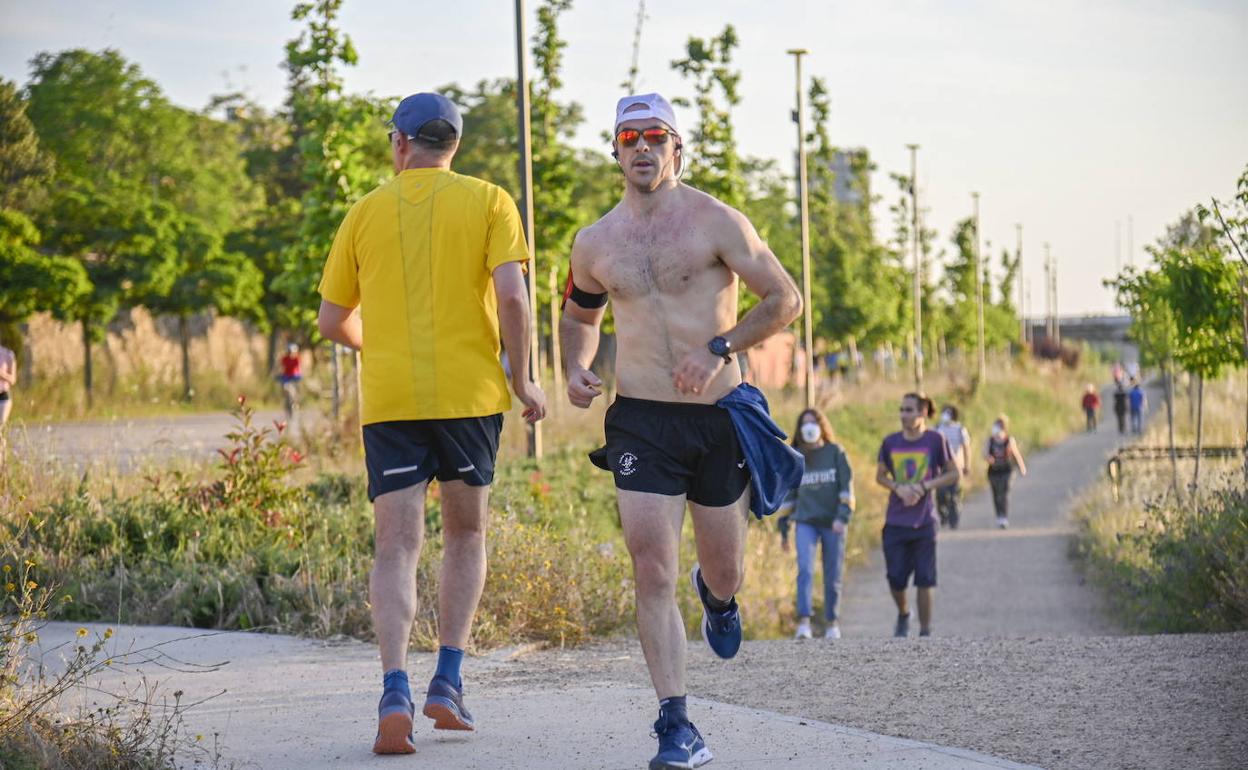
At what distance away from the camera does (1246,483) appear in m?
10.4

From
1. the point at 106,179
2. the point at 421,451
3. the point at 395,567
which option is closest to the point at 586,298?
the point at 421,451

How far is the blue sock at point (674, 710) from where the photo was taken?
4922 millimetres

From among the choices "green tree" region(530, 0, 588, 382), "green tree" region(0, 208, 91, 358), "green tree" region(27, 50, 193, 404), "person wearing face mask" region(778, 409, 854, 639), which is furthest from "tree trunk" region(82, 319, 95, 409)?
"person wearing face mask" region(778, 409, 854, 639)

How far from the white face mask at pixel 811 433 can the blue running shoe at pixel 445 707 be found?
319 inches

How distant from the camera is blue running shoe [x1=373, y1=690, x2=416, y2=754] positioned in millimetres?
5051

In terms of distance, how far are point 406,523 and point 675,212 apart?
1394 mm

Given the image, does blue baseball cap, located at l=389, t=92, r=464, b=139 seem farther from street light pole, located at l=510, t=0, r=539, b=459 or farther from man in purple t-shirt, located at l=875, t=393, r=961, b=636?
street light pole, located at l=510, t=0, r=539, b=459

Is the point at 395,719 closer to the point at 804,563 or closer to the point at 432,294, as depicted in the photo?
the point at 432,294

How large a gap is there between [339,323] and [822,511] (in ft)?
25.4

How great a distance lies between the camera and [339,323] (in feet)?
18.3

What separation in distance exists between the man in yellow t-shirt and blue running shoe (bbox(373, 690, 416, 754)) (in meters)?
0.14

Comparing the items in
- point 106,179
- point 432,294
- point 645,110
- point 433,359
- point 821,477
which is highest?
point 106,179

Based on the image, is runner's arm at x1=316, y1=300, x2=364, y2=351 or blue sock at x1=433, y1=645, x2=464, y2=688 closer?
blue sock at x1=433, y1=645, x2=464, y2=688

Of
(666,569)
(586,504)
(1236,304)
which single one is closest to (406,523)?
(666,569)
